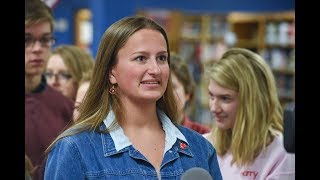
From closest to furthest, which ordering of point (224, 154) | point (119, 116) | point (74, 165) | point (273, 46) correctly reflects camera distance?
point (74, 165) < point (119, 116) < point (224, 154) < point (273, 46)

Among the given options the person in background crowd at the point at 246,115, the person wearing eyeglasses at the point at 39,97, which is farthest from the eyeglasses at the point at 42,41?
the person in background crowd at the point at 246,115

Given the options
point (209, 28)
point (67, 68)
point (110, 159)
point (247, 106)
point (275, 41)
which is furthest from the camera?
point (209, 28)

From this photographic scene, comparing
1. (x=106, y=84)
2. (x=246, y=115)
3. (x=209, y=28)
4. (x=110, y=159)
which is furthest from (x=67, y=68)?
(x=209, y=28)

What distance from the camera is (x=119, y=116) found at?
1.77 meters

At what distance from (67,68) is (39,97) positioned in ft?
2.54

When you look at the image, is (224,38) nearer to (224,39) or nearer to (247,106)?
(224,39)

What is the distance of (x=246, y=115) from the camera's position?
261cm

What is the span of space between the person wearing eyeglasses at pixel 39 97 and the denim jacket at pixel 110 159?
0.66m

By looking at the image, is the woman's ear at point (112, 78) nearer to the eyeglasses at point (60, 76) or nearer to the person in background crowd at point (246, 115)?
the person in background crowd at point (246, 115)

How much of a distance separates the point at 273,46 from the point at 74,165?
755 centimetres

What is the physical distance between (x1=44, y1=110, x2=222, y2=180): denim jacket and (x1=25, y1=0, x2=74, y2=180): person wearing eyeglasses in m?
0.66

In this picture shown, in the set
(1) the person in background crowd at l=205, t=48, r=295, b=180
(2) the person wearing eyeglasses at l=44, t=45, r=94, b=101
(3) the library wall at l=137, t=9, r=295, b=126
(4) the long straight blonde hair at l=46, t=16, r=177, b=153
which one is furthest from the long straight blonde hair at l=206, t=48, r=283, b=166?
(3) the library wall at l=137, t=9, r=295, b=126
